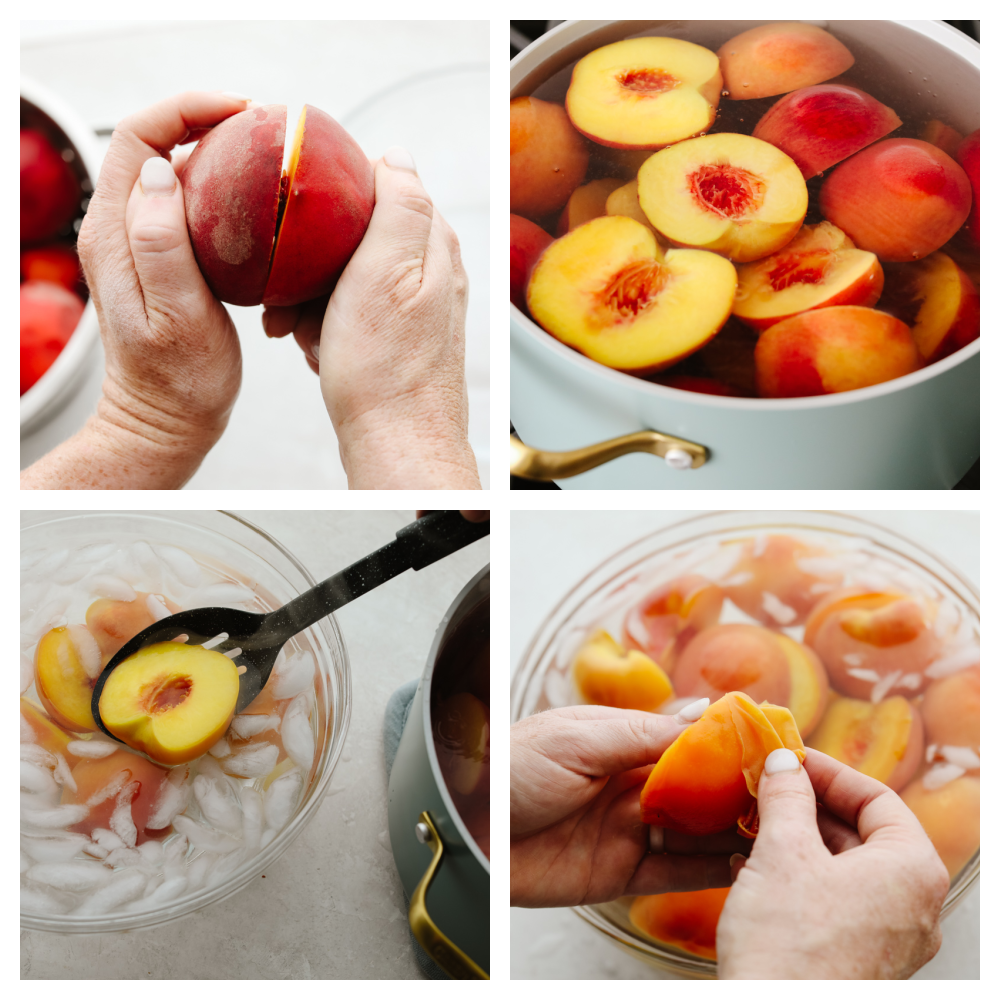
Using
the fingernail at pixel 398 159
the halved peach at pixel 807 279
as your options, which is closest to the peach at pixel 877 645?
the halved peach at pixel 807 279

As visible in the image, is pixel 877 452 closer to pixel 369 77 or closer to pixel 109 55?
pixel 369 77

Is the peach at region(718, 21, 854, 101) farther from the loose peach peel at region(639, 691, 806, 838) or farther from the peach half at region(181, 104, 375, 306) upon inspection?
the loose peach peel at region(639, 691, 806, 838)

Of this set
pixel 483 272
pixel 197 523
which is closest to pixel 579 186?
pixel 483 272

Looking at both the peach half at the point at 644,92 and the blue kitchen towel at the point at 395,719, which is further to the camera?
the blue kitchen towel at the point at 395,719

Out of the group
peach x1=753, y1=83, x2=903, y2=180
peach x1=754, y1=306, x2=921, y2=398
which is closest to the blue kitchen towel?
peach x1=754, y1=306, x2=921, y2=398

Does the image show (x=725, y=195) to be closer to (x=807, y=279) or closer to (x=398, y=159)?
(x=807, y=279)

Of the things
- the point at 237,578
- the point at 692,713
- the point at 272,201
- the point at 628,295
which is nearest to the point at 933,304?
the point at 628,295

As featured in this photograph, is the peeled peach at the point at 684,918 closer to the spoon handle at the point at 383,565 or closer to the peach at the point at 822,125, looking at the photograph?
the spoon handle at the point at 383,565
